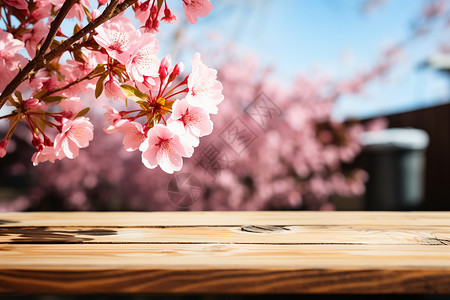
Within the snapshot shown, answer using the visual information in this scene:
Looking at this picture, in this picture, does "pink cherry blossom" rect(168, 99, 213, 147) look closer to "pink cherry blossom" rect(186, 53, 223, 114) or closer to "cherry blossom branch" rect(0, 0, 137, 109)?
"pink cherry blossom" rect(186, 53, 223, 114)

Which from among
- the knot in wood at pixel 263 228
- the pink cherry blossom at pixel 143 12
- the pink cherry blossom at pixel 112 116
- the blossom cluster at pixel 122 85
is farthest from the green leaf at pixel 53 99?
the knot in wood at pixel 263 228

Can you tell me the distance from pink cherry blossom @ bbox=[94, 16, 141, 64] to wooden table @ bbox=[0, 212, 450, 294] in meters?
0.32

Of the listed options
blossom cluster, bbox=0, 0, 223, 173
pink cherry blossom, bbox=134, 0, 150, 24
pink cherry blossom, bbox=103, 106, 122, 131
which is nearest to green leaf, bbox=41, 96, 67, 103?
blossom cluster, bbox=0, 0, 223, 173

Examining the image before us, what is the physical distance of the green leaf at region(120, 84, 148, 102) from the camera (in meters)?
0.70

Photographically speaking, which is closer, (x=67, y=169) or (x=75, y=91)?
(x=75, y=91)

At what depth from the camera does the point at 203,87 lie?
731mm

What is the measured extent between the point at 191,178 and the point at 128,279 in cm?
294

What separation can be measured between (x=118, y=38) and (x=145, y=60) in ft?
0.18

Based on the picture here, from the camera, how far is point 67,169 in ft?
13.3

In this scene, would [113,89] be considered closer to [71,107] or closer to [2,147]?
[71,107]

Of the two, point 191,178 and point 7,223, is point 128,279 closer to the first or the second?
point 7,223

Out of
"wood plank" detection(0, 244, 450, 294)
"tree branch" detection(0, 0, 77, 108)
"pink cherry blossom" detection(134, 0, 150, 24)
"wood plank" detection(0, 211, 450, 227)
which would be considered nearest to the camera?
"wood plank" detection(0, 244, 450, 294)
